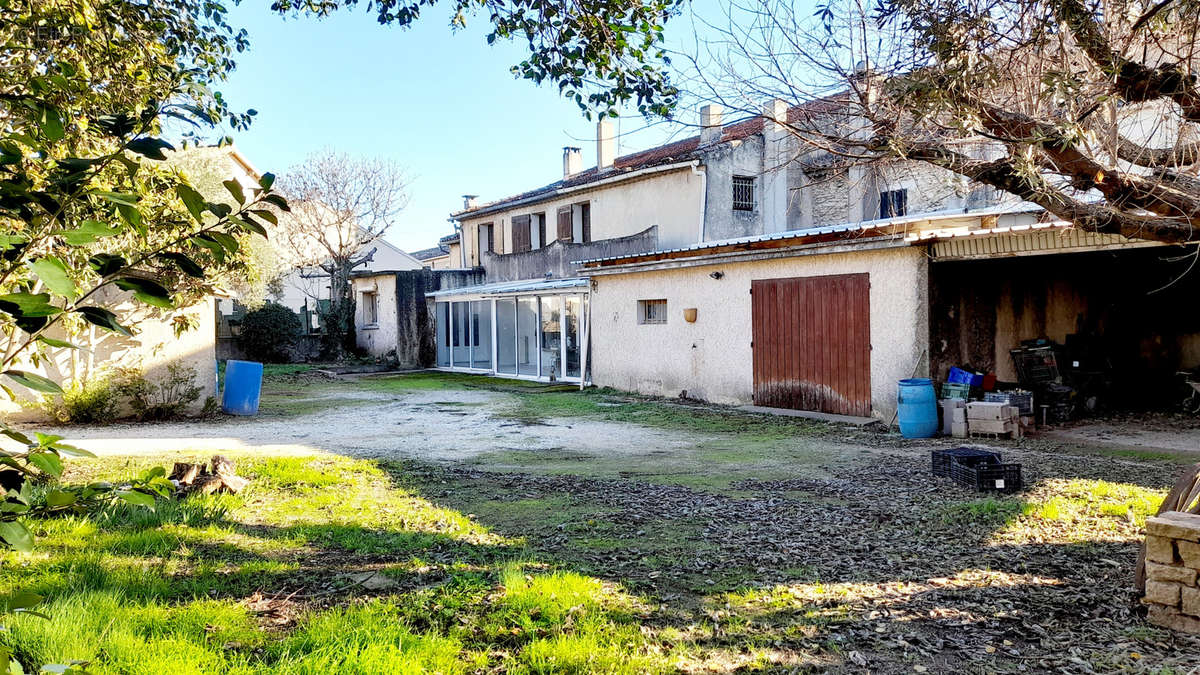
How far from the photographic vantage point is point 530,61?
223 inches

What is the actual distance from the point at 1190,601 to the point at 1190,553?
0.79 ft

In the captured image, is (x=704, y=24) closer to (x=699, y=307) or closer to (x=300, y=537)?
(x=300, y=537)

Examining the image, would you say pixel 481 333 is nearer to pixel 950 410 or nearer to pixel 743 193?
pixel 743 193

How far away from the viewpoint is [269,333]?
2436cm

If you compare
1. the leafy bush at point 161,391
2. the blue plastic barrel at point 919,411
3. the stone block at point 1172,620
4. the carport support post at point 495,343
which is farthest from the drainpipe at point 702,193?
the stone block at point 1172,620

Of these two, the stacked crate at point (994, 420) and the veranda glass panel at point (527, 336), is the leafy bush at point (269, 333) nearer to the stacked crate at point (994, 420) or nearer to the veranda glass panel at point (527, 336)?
the veranda glass panel at point (527, 336)

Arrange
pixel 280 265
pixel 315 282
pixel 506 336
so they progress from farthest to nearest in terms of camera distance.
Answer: pixel 315 282, pixel 280 265, pixel 506 336

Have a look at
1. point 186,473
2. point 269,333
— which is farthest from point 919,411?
point 269,333

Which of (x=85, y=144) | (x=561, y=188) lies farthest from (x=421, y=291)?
(x=85, y=144)

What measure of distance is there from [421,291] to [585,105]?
19685 mm

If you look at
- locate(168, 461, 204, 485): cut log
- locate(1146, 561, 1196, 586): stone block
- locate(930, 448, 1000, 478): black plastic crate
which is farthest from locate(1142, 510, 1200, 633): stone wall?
locate(168, 461, 204, 485): cut log

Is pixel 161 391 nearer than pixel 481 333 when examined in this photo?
Yes

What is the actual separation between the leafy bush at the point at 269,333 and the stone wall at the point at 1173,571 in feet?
79.4

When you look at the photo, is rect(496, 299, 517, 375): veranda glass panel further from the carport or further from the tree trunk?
the carport
